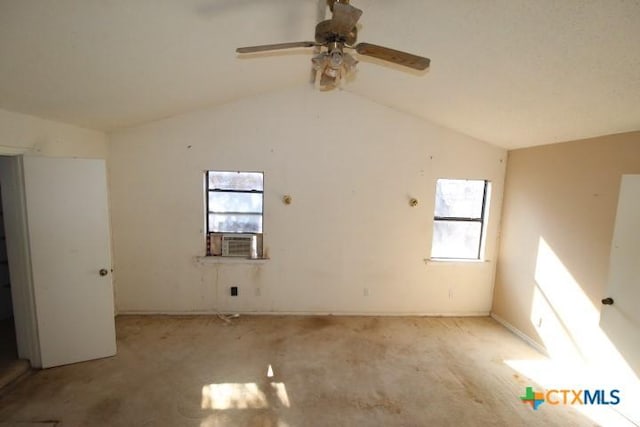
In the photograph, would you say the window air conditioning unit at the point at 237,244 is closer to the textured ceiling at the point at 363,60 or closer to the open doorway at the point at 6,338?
the textured ceiling at the point at 363,60

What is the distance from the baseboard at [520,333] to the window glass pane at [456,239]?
34.4 inches

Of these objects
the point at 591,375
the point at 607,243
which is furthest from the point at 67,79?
the point at 591,375

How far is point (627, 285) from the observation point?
2.27 m

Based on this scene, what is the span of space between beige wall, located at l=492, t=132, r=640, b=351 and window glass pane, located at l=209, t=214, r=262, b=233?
11.1 feet

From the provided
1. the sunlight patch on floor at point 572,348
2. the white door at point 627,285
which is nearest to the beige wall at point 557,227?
the sunlight patch on floor at point 572,348

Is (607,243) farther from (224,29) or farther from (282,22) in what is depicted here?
(224,29)

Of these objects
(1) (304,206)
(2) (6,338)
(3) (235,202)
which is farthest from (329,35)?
(2) (6,338)

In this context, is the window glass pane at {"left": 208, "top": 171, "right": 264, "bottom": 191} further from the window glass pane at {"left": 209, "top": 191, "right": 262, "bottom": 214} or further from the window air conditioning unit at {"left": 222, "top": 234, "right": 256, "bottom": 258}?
the window air conditioning unit at {"left": 222, "top": 234, "right": 256, "bottom": 258}

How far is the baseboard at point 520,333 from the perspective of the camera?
324cm

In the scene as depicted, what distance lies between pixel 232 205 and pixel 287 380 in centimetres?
224

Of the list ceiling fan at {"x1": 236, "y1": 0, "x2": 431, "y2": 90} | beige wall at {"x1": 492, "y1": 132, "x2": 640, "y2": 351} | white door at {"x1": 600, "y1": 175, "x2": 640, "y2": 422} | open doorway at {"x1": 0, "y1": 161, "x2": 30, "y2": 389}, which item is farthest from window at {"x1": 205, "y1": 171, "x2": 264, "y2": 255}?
white door at {"x1": 600, "y1": 175, "x2": 640, "y2": 422}

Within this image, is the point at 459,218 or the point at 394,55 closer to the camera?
the point at 394,55

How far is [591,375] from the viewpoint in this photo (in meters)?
2.76

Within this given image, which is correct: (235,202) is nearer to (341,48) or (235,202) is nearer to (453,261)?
(341,48)
